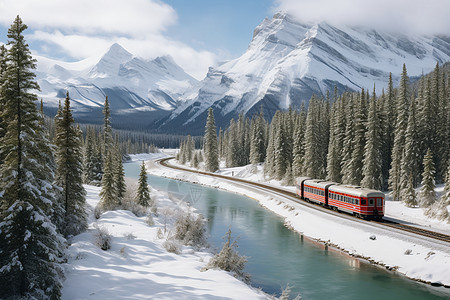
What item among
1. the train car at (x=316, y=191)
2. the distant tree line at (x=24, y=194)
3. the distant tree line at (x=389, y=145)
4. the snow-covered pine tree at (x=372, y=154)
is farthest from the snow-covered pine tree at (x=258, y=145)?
the distant tree line at (x=24, y=194)

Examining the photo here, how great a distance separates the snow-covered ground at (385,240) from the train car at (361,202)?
182 centimetres

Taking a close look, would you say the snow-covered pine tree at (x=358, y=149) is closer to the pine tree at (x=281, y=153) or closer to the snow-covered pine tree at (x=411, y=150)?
the snow-covered pine tree at (x=411, y=150)

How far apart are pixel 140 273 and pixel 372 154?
40.7 meters

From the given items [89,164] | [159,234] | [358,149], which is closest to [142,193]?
[159,234]

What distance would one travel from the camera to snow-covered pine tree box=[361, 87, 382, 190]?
1949 inches

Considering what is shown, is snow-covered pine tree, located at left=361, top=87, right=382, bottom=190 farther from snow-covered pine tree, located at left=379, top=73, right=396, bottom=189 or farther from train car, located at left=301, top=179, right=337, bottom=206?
snow-covered pine tree, located at left=379, top=73, right=396, bottom=189

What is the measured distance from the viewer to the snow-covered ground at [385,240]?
77.2 ft

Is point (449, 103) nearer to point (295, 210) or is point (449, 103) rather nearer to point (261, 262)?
point (295, 210)

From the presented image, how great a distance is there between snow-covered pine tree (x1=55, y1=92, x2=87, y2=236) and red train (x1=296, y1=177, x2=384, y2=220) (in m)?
25.0

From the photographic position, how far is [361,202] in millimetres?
34344

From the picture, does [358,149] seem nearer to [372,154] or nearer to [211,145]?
[372,154]

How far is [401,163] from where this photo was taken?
161 ft

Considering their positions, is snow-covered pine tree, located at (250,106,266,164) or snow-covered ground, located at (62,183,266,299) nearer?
snow-covered ground, located at (62,183,266,299)

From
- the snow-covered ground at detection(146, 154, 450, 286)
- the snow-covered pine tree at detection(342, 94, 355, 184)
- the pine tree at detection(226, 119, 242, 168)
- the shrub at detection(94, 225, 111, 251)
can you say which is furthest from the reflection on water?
the pine tree at detection(226, 119, 242, 168)
